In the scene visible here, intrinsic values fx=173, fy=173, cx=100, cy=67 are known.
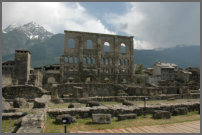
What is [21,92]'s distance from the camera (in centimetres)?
2141

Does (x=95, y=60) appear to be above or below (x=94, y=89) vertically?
above

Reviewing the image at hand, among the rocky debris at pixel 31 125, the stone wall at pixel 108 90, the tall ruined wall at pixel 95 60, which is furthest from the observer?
the tall ruined wall at pixel 95 60

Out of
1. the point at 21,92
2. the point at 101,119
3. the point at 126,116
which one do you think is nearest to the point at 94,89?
the point at 21,92

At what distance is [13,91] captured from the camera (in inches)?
837

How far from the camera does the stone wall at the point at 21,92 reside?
68.7ft

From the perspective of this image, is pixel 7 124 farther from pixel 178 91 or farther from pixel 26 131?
pixel 178 91

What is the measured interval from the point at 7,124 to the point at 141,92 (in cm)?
1833

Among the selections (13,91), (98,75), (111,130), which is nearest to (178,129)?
(111,130)

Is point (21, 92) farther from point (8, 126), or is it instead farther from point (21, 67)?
point (21, 67)

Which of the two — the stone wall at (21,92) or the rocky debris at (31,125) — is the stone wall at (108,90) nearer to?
Result: the stone wall at (21,92)

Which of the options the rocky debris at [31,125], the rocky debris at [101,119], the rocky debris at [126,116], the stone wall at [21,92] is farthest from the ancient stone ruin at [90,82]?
the rocky debris at [31,125]

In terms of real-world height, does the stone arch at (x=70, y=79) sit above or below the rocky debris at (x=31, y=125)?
above

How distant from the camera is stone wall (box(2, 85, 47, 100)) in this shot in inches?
824

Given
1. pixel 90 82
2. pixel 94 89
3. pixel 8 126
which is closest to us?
pixel 8 126
